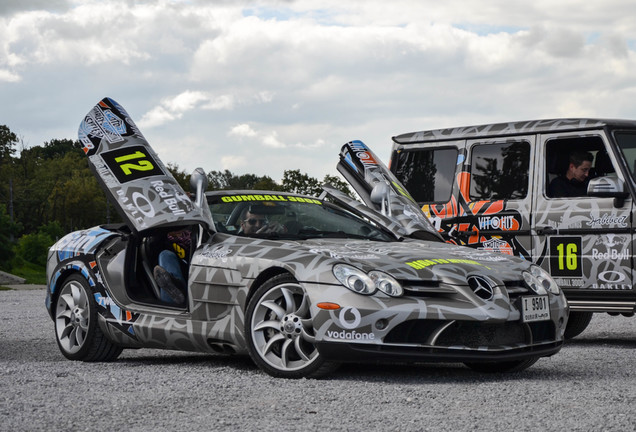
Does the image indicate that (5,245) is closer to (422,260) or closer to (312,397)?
(422,260)

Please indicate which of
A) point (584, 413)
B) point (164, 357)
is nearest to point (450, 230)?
point (164, 357)

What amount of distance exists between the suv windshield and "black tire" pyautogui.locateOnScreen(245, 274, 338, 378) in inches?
167

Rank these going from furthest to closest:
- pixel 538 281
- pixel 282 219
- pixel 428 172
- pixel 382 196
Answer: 1. pixel 428 172
2. pixel 382 196
3. pixel 282 219
4. pixel 538 281

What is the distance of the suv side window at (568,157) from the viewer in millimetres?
9164

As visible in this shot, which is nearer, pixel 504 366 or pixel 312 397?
pixel 312 397

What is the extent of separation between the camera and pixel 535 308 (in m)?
6.35

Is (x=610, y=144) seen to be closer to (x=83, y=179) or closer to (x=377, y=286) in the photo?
(x=377, y=286)

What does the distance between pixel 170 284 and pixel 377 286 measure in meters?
2.17

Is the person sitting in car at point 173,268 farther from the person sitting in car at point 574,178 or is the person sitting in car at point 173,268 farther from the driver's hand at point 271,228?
the person sitting in car at point 574,178

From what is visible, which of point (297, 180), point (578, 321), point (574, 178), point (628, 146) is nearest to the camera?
point (628, 146)

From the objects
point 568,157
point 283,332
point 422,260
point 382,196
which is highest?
point 568,157

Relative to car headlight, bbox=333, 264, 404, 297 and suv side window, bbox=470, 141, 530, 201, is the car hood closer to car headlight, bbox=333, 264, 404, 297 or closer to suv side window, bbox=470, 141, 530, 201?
car headlight, bbox=333, 264, 404, 297

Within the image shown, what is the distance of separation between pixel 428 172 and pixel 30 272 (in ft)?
115

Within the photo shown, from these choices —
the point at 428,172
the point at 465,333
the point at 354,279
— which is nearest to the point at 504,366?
the point at 465,333
